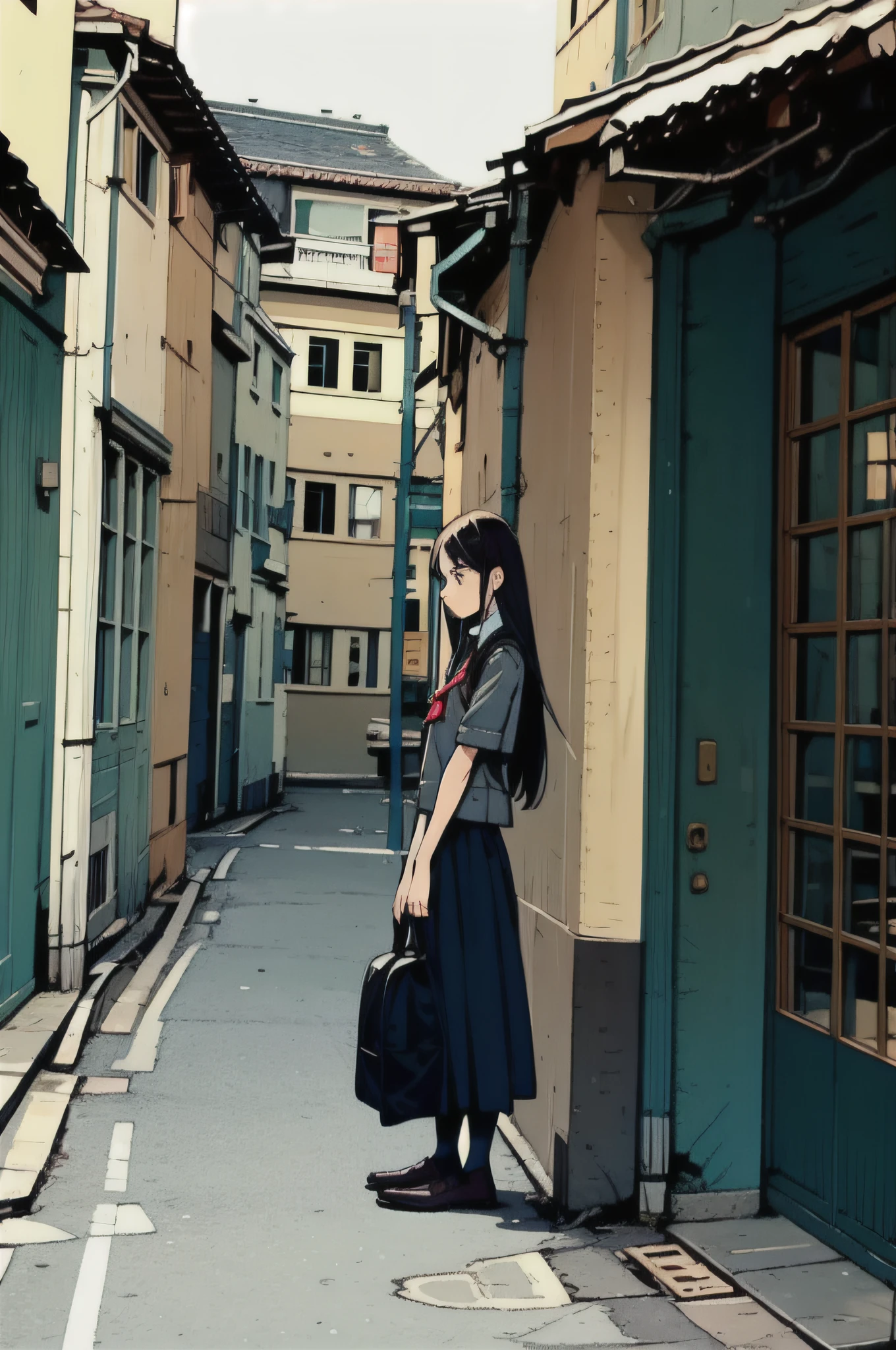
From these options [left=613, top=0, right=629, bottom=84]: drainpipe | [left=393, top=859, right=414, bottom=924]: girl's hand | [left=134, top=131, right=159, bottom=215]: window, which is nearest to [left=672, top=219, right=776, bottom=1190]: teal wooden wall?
[left=393, top=859, right=414, bottom=924]: girl's hand

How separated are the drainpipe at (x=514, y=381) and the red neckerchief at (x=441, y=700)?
1155 millimetres

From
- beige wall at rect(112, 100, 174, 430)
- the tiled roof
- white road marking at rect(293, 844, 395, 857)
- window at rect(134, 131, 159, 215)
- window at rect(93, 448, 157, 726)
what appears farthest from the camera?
the tiled roof

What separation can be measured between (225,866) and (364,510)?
1609 cm

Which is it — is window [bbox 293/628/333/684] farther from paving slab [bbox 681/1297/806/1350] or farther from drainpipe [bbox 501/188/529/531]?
paving slab [bbox 681/1297/806/1350]

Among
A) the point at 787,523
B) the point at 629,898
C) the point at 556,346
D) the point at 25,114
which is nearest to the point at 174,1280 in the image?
the point at 629,898

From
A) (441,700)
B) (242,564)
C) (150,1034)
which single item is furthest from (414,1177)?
(242,564)

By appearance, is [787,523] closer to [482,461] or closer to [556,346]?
[556,346]

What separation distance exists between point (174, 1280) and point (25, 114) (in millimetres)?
6264

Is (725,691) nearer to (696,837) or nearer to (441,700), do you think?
(696,837)

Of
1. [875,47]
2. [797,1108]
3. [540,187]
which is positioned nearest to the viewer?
[875,47]

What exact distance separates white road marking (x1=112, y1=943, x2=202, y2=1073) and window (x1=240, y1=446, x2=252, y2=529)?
1166cm

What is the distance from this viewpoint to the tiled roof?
2977 centimetres

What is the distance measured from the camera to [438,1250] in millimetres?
4793

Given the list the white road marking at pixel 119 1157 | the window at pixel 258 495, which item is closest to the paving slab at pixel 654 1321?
the white road marking at pixel 119 1157
